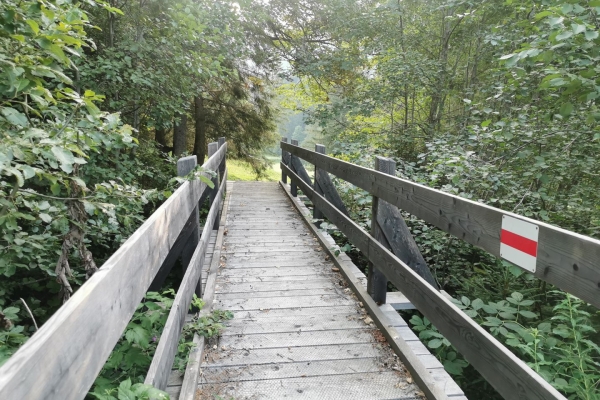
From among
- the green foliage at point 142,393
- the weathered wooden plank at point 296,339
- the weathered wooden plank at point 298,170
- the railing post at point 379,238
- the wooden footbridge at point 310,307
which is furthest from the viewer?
the weathered wooden plank at point 298,170

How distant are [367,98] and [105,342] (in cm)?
1001

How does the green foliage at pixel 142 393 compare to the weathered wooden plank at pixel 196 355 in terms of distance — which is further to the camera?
the weathered wooden plank at pixel 196 355

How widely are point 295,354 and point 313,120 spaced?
9.78 m

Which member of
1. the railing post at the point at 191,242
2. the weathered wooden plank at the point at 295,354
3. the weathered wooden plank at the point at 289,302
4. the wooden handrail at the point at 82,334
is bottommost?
the weathered wooden plank at the point at 295,354

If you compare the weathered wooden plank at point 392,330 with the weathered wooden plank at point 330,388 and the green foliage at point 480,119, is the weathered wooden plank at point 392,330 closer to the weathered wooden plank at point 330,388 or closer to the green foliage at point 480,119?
the weathered wooden plank at point 330,388

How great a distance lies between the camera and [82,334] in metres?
0.88

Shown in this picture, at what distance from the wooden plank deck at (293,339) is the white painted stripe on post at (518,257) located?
1.08 m

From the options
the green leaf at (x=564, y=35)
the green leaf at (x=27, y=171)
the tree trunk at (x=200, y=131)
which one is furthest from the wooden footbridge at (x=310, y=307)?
the tree trunk at (x=200, y=131)

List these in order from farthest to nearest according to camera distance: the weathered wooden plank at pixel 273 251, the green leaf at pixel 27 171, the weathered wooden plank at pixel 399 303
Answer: the weathered wooden plank at pixel 273 251 < the weathered wooden plank at pixel 399 303 < the green leaf at pixel 27 171

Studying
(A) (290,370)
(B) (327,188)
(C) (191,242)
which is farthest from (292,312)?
(B) (327,188)

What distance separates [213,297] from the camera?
3.32m

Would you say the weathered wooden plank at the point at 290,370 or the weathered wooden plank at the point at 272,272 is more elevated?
the weathered wooden plank at the point at 272,272

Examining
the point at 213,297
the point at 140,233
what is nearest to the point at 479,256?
the point at 213,297

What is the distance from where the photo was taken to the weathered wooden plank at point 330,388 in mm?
2180
